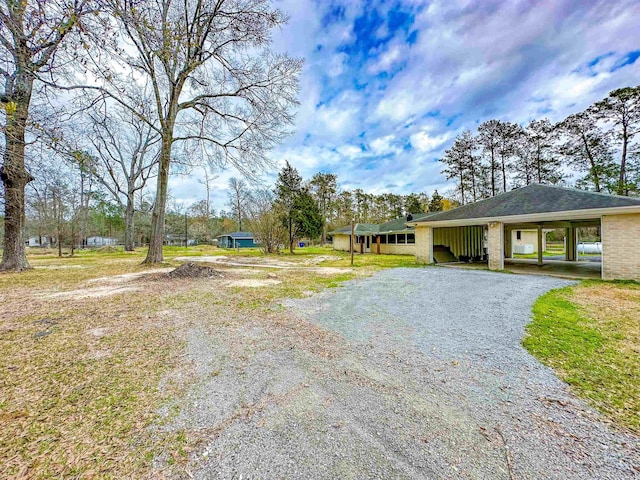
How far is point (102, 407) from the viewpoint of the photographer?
2197 mm

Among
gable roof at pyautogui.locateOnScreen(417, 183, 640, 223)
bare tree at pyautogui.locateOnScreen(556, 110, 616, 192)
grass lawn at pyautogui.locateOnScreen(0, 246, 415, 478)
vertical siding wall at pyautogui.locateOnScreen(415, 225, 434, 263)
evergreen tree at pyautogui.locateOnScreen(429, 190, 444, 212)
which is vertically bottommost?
grass lawn at pyautogui.locateOnScreen(0, 246, 415, 478)

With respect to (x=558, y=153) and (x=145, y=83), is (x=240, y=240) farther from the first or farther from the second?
(x=558, y=153)

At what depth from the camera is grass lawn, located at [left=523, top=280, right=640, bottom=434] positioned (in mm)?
2348

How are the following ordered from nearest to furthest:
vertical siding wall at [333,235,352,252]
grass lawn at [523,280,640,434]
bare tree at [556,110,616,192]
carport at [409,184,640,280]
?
grass lawn at [523,280,640,434], carport at [409,184,640,280], bare tree at [556,110,616,192], vertical siding wall at [333,235,352,252]

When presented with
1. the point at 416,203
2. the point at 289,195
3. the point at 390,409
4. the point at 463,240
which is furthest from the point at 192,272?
the point at 416,203

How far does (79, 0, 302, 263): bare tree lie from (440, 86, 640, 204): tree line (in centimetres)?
1973

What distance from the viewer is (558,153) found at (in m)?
21.7

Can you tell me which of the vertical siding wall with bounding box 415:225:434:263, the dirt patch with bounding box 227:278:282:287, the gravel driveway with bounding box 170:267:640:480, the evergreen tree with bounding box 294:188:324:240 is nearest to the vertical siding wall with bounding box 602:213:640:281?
the vertical siding wall with bounding box 415:225:434:263

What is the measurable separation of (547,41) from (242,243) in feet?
115

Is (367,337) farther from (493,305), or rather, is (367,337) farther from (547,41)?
(547,41)

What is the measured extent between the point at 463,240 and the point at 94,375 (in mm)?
17693

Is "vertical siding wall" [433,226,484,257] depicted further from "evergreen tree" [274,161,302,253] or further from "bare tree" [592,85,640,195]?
"bare tree" [592,85,640,195]

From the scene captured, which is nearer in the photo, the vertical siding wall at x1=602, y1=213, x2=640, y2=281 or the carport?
the vertical siding wall at x1=602, y1=213, x2=640, y2=281

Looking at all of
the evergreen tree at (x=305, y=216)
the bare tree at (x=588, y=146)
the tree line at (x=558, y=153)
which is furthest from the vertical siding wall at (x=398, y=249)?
the bare tree at (x=588, y=146)
